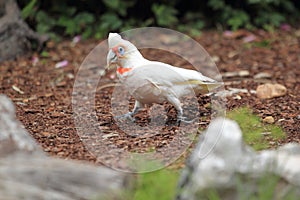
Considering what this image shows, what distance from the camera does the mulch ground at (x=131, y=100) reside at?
3.40 meters

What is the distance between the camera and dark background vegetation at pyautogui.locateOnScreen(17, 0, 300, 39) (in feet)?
19.9

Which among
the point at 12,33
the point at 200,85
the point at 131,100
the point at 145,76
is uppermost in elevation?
the point at 145,76

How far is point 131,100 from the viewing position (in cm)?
421

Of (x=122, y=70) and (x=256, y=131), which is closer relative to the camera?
(x=256, y=131)

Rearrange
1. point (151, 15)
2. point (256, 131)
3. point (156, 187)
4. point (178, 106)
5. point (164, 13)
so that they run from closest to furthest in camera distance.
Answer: point (156, 187)
point (256, 131)
point (178, 106)
point (164, 13)
point (151, 15)

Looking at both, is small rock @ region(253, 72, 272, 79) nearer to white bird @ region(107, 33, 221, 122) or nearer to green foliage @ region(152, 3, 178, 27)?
green foliage @ region(152, 3, 178, 27)

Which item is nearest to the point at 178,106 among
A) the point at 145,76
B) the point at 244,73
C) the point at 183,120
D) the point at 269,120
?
the point at 183,120

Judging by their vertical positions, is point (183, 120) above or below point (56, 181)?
below

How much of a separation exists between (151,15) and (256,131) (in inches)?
136

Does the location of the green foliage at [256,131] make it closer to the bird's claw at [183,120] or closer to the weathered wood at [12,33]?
the bird's claw at [183,120]

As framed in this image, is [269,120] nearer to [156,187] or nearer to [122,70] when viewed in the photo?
[122,70]

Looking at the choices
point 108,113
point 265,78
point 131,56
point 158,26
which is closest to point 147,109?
point 108,113

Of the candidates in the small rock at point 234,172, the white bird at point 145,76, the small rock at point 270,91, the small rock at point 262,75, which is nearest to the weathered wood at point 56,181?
the small rock at point 234,172

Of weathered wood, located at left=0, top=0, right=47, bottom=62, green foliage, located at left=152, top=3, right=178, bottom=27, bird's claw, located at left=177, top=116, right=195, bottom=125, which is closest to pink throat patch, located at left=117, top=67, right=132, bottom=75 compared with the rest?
bird's claw, located at left=177, top=116, right=195, bottom=125
